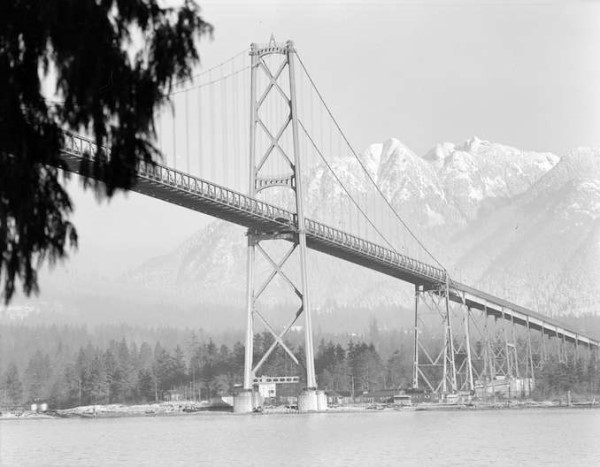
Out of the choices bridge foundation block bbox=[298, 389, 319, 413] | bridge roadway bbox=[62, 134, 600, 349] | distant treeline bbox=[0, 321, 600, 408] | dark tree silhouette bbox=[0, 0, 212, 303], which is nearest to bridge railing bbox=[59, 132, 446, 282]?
bridge roadway bbox=[62, 134, 600, 349]

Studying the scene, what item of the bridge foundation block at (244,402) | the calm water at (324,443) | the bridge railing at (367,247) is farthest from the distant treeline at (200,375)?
the calm water at (324,443)

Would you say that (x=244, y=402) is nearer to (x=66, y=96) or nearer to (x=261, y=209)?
(x=261, y=209)

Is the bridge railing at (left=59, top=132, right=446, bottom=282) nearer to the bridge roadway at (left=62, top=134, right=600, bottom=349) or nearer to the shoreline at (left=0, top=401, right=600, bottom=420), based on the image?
the bridge roadway at (left=62, top=134, right=600, bottom=349)

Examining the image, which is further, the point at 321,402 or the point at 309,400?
the point at 321,402

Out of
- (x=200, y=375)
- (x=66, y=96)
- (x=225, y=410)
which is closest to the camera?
(x=66, y=96)

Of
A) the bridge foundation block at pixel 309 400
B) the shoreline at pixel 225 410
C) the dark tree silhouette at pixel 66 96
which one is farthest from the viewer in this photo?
the shoreline at pixel 225 410

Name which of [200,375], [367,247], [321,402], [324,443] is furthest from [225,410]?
[200,375]

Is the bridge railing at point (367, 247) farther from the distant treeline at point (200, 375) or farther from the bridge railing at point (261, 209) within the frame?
the distant treeline at point (200, 375)
